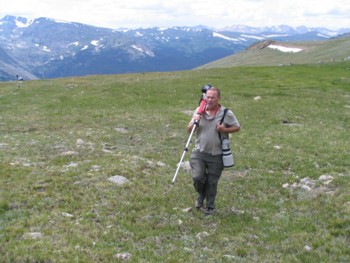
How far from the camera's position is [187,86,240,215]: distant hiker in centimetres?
1305

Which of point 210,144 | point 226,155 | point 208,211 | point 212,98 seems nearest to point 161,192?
point 208,211

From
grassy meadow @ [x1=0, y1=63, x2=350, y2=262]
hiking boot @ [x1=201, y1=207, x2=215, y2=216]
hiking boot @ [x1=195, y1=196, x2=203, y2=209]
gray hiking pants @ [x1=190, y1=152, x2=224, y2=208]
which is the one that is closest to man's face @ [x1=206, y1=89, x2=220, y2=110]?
gray hiking pants @ [x1=190, y1=152, x2=224, y2=208]

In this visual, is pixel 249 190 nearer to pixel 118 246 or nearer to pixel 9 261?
pixel 118 246

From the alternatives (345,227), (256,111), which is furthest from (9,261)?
(256,111)

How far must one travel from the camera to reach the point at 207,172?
45.2 feet

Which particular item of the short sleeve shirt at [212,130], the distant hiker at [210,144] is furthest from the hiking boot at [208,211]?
the short sleeve shirt at [212,130]

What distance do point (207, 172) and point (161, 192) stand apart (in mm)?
2710

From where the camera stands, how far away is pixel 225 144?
13.3 m

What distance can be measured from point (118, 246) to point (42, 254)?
1.96 meters

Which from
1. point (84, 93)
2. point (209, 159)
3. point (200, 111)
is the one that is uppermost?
point (200, 111)

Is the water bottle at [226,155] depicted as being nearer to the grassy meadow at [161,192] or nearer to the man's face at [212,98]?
the man's face at [212,98]

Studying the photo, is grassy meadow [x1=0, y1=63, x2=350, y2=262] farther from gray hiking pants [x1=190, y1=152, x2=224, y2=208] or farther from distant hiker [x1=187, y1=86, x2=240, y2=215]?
distant hiker [x1=187, y1=86, x2=240, y2=215]

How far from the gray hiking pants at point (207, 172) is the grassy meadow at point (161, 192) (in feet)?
2.46

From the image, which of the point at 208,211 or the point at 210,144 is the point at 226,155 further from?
the point at 208,211
